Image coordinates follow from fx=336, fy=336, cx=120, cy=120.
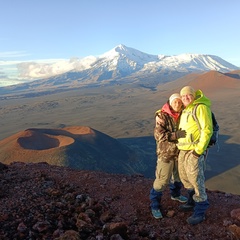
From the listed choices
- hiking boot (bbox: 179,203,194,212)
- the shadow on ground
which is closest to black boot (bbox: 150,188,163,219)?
hiking boot (bbox: 179,203,194,212)

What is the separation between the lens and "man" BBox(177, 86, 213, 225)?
4453 millimetres

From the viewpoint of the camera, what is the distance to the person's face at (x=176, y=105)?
4.77m

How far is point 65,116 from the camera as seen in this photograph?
7631cm

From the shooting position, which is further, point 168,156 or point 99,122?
point 99,122

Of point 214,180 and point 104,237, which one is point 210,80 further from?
point 104,237

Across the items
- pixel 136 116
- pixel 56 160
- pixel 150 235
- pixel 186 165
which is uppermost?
pixel 186 165

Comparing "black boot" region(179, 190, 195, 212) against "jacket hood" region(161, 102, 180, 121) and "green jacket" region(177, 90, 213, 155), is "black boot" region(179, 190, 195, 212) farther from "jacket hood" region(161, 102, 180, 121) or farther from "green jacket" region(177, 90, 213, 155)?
"jacket hood" region(161, 102, 180, 121)

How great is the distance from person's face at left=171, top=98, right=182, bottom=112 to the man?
0.11 m

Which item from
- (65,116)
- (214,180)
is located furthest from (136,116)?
(214,180)

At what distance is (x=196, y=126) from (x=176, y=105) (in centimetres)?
44

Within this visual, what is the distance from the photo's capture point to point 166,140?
488 cm

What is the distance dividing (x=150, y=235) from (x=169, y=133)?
143cm

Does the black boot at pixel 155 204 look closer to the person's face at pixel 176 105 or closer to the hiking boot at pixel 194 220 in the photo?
the hiking boot at pixel 194 220

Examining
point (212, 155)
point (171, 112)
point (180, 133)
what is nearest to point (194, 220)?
Answer: point (180, 133)
